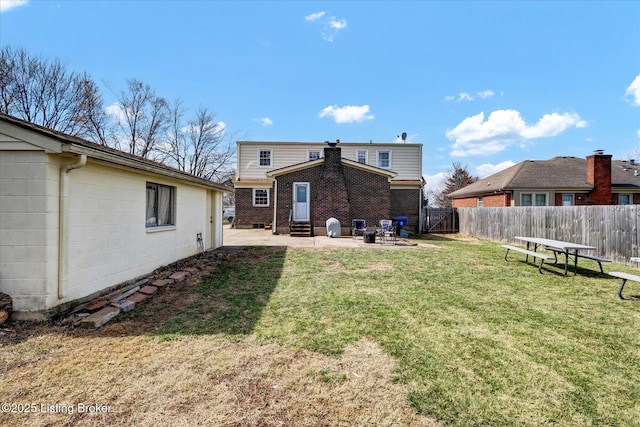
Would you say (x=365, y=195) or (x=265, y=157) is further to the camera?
(x=265, y=157)

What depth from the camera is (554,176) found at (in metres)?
20.3

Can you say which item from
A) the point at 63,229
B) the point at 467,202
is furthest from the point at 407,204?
the point at 63,229

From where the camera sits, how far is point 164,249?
7.75 metres

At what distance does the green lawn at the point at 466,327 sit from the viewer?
265 cm

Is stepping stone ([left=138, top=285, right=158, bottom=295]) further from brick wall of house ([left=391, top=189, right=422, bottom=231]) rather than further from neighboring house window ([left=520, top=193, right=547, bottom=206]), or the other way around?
neighboring house window ([left=520, top=193, right=547, bottom=206])

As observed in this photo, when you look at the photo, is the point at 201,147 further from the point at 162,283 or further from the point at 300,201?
the point at 162,283

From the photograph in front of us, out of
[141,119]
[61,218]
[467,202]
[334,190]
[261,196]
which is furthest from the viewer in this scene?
[141,119]

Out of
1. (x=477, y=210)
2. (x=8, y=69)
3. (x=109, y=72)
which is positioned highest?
(x=109, y=72)

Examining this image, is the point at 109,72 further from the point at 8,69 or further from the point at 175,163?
the point at 175,163

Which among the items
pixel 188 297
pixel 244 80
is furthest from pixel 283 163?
pixel 188 297

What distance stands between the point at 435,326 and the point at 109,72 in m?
28.5

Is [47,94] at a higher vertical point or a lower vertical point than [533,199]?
higher

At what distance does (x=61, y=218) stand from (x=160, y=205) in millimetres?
3260

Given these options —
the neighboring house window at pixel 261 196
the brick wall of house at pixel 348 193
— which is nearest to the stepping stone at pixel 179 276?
the brick wall of house at pixel 348 193
